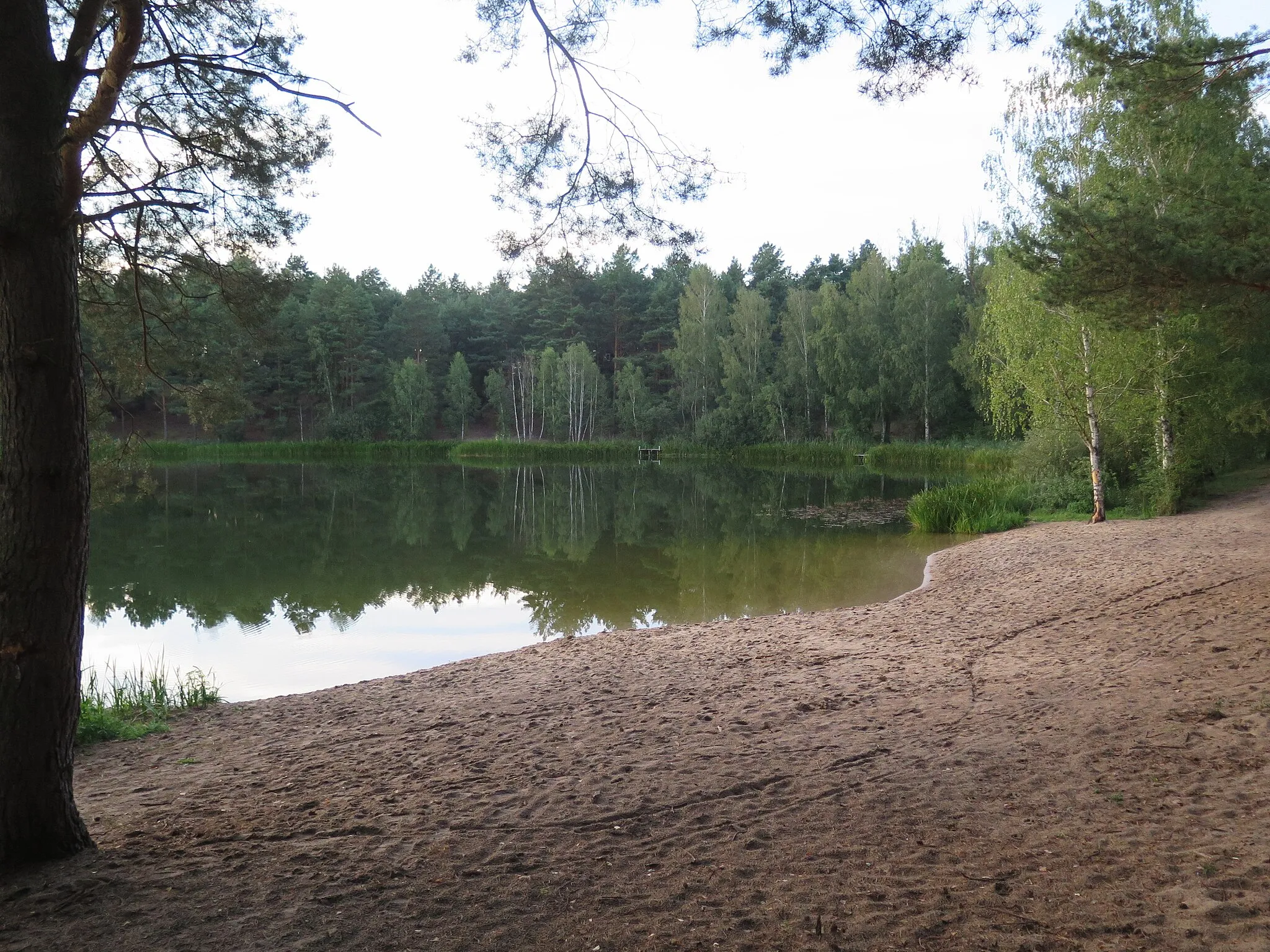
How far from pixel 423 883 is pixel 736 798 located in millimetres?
1313

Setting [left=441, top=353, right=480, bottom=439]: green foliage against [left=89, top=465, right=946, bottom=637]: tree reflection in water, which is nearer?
[left=89, top=465, right=946, bottom=637]: tree reflection in water

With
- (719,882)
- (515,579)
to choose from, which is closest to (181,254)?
(719,882)

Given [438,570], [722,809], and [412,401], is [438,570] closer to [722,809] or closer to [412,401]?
[722,809]

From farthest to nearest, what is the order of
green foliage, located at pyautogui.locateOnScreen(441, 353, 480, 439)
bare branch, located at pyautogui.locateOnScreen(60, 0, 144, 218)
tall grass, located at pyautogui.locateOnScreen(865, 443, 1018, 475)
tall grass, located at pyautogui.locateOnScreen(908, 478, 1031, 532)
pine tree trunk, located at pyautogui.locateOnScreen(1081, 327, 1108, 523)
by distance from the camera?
green foliage, located at pyautogui.locateOnScreen(441, 353, 480, 439) < tall grass, located at pyautogui.locateOnScreen(865, 443, 1018, 475) < tall grass, located at pyautogui.locateOnScreen(908, 478, 1031, 532) < pine tree trunk, located at pyautogui.locateOnScreen(1081, 327, 1108, 523) < bare branch, located at pyautogui.locateOnScreen(60, 0, 144, 218)

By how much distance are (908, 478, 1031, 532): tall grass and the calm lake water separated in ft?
2.14

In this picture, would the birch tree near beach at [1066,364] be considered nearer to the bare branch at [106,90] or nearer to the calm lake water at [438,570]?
the calm lake water at [438,570]

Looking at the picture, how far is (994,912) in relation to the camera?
2479 millimetres

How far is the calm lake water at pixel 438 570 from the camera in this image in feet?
29.3

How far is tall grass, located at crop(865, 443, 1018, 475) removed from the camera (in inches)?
1092

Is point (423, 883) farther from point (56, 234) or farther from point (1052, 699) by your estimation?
point (1052, 699)

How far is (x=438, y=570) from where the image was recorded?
1305cm

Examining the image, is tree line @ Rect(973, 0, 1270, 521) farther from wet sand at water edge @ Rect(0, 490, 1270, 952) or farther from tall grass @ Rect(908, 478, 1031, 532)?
wet sand at water edge @ Rect(0, 490, 1270, 952)

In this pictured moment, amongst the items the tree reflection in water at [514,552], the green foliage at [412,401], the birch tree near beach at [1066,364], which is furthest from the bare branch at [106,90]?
the green foliage at [412,401]

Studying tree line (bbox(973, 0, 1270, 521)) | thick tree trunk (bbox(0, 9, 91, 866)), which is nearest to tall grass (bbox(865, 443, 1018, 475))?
tree line (bbox(973, 0, 1270, 521))
